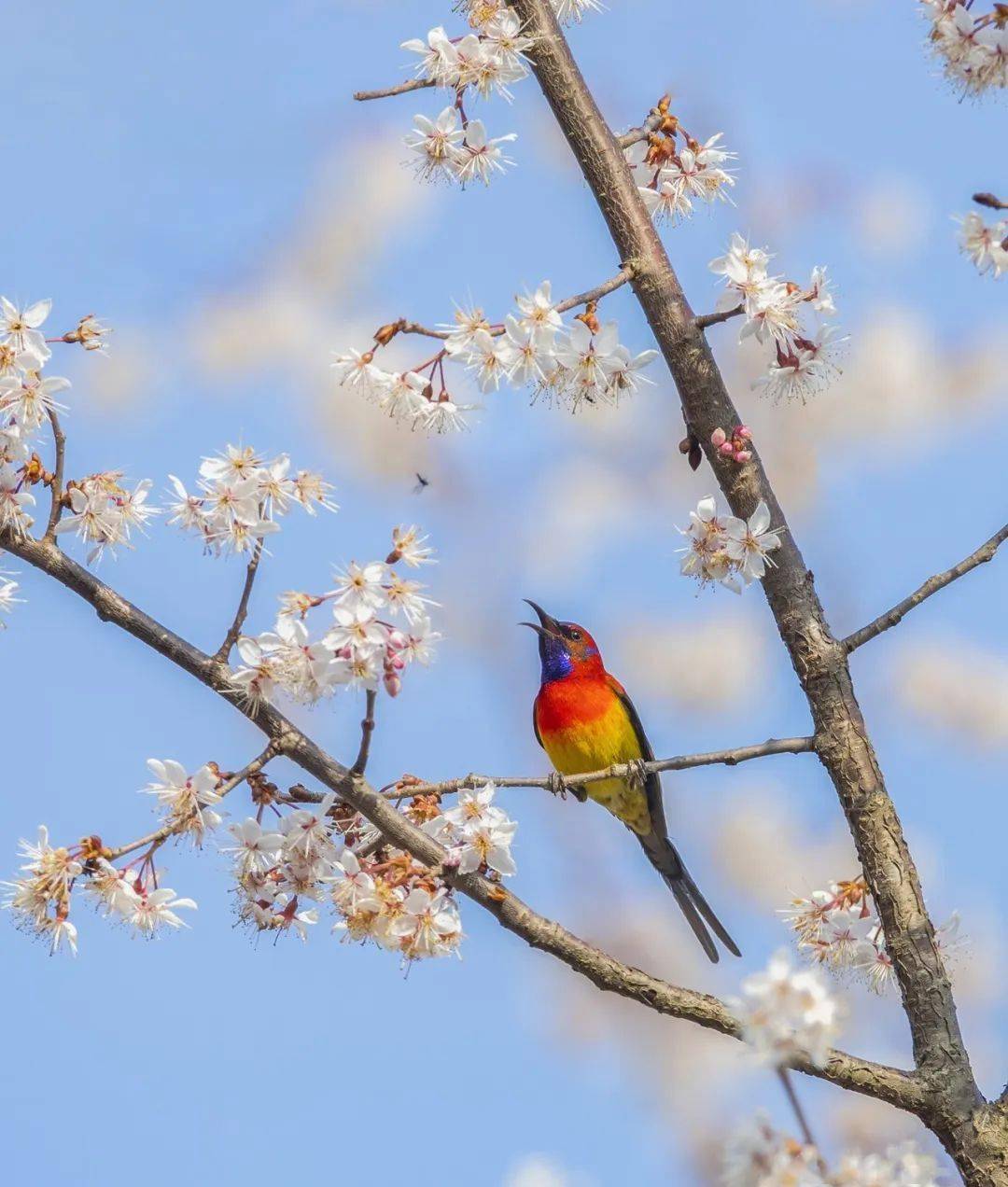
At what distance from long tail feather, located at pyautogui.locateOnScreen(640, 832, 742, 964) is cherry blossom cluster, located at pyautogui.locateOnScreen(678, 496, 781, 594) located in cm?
166

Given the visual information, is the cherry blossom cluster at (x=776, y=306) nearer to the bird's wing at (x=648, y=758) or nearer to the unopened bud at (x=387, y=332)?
the unopened bud at (x=387, y=332)

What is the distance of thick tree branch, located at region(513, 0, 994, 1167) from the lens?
3.30 metres

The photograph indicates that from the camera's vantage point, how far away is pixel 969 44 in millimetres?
3176

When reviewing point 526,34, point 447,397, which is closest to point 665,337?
point 447,397

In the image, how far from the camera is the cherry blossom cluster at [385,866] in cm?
344

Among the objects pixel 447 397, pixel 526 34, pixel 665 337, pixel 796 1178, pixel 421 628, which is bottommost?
pixel 796 1178

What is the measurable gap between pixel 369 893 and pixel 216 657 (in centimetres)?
66

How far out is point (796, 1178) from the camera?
7.48ft

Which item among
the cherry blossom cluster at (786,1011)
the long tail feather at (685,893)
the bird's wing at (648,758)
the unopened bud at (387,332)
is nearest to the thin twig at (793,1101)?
the cherry blossom cluster at (786,1011)

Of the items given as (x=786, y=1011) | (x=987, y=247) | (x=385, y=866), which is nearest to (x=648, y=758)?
(x=385, y=866)

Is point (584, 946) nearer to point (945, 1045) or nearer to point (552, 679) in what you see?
point (945, 1045)

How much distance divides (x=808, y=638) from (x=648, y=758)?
264 centimetres

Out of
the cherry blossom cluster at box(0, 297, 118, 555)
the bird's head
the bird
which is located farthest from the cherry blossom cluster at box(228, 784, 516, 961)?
the bird's head

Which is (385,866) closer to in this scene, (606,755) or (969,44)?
(969,44)
